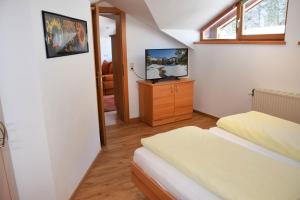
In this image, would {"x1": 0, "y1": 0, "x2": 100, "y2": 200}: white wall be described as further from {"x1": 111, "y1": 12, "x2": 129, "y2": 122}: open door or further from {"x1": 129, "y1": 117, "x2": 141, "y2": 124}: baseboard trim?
{"x1": 129, "y1": 117, "x2": 141, "y2": 124}: baseboard trim

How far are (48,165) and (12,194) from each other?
1.23 ft

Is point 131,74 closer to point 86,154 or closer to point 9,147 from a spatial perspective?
point 86,154

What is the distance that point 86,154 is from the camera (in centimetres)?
285

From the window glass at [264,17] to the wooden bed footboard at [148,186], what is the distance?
2831mm

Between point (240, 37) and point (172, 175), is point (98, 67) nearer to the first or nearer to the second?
point (172, 175)

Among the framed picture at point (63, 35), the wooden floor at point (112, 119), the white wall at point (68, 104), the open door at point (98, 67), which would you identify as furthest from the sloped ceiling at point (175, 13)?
the wooden floor at point (112, 119)

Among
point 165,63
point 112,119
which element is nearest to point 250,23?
point 165,63

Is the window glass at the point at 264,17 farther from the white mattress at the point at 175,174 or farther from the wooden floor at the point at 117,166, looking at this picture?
the white mattress at the point at 175,174

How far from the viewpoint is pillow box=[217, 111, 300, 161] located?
6.84 feet

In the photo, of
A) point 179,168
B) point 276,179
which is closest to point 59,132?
point 179,168

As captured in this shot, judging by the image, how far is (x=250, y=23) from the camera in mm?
3883

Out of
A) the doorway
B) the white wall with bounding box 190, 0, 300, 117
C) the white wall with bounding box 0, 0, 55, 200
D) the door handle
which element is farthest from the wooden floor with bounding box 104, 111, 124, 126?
the door handle

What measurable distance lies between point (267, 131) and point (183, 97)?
2.23 metres

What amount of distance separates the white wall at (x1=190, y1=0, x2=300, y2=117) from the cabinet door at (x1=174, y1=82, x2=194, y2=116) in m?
0.42
